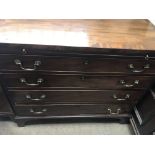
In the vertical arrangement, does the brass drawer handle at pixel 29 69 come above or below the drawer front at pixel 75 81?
above

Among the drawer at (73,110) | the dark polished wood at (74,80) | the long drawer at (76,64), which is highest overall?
the long drawer at (76,64)

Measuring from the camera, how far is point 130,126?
1609mm

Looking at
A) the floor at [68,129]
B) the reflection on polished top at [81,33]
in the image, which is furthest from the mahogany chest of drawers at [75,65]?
the floor at [68,129]

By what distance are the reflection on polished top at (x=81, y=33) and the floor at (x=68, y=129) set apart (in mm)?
843

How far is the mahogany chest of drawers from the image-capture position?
3.28 feet

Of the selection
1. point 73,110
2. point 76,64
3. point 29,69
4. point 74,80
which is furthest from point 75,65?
point 73,110

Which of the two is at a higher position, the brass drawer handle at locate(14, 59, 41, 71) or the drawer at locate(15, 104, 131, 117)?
the brass drawer handle at locate(14, 59, 41, 71)

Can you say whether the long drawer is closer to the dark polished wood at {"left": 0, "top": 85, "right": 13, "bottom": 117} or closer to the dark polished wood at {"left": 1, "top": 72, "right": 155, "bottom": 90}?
the dark polished wood at {"left": 1, "top": 72, "right": 155, "bottom": 90}

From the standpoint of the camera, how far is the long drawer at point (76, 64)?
1.03 m

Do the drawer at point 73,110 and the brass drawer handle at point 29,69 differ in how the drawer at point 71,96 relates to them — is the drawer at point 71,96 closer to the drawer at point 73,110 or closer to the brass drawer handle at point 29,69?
the drawer at point 73,110

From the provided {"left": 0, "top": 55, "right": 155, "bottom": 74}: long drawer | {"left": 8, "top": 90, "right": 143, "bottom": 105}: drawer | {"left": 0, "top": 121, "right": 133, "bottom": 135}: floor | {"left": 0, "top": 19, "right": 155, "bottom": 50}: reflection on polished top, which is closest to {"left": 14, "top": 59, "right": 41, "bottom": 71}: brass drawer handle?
{"left": 0, "top": 55, "right": 155, "bottom": 74}: long drawer

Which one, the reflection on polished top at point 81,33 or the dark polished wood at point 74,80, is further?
the dark polished wood at point 74,80
